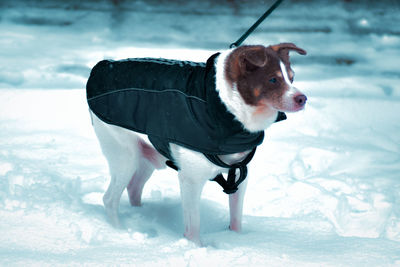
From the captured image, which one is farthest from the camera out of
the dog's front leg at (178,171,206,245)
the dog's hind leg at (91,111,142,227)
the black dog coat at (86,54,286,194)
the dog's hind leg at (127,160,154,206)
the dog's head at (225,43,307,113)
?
the dog's hind leg at (127,160,154,206)

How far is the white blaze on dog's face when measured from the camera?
2092mm

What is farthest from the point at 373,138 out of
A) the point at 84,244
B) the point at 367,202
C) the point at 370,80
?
the point at 84,244

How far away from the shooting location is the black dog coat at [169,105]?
228 cm

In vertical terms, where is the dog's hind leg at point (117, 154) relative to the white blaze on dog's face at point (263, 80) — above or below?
below

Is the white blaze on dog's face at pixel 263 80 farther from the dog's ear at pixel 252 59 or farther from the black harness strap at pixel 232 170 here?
the black harness strap at pixel 232 170

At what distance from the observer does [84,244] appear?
2500mm

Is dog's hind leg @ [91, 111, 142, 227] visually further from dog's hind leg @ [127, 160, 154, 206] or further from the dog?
dog's hind leg @ [127, 160, 154, 206]

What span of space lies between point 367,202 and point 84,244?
6.63 feet

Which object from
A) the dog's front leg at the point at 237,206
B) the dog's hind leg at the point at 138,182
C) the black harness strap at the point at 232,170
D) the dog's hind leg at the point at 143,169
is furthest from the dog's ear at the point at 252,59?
the dog's hind leg at the point at 138,182

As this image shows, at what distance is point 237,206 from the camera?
8.95 feet

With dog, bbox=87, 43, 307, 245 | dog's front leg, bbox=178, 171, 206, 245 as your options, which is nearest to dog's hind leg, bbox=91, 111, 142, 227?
dog, bbox=87, 43, 307, 245

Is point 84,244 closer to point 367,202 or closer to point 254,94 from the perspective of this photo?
point 254,94

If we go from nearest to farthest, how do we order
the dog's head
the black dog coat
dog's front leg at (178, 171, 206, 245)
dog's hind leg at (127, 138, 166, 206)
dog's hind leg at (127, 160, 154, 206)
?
the dog's head → the black dog coat → dog's front leg at (178, 171, 206, 245) → dog's hind leg at (127, 138, 166, 206) → dog's hind leg at (127, 160, 154, 206)

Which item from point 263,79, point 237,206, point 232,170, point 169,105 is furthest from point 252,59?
point 237,206
